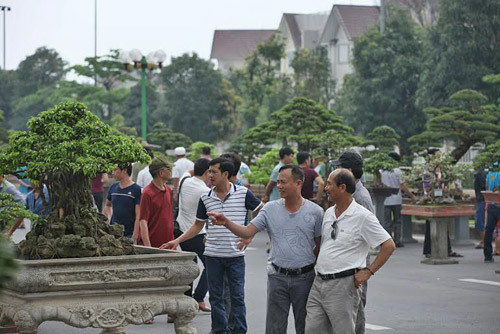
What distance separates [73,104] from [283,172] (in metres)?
2.31

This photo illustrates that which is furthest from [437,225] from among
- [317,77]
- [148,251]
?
[317,77]

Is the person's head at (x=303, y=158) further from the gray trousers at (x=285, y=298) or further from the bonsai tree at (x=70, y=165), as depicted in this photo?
the gray trousers at (x=285, y=298)

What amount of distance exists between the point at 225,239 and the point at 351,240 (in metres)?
2.83

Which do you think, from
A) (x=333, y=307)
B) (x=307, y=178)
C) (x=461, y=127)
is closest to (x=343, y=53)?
(x=461, y=127)

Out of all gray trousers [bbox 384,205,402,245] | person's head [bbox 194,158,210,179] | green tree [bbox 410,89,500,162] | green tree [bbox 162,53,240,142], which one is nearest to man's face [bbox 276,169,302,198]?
person's head [bbox 194,158,210,179]

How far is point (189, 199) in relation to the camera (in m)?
11.7

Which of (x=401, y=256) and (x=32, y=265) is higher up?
(x=32, y=265)

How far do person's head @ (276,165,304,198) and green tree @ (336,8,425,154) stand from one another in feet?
129

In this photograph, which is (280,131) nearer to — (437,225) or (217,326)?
(437,225)

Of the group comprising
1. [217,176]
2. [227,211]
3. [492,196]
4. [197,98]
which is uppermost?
[197,98]

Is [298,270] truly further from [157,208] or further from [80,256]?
[157,208]

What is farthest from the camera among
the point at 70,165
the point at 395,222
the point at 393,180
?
the point at 393,180

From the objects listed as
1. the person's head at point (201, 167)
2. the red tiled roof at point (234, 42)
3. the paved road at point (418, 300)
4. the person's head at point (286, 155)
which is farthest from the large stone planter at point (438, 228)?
the red tiled roof at point (234, 42)

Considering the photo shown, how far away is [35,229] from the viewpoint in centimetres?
862
